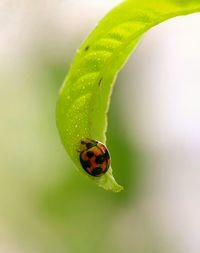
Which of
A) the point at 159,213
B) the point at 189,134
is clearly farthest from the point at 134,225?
the point at 189,134

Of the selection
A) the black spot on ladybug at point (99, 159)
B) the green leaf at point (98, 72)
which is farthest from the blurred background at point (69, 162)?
the green leaf at point (98, 72)

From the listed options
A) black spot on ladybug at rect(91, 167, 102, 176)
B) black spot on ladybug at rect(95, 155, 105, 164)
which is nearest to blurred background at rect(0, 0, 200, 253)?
black spot on ladybug at rect(95, 155, 105, 164)

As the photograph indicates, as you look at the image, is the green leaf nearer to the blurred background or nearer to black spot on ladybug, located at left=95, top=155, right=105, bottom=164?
black spot on ladybug, located at left=95, top=155, right=105, bottom=164

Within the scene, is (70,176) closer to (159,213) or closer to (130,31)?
(159,213)

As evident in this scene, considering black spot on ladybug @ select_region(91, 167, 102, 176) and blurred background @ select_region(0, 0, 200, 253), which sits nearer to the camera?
black spot on ladybug @ select_region(91, 167, 102, 176)

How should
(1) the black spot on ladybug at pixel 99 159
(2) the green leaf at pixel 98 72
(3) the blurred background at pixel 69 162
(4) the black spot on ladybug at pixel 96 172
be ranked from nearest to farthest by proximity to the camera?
1. (2) the green leaf at pixel 98 72
2. (4) the black spot on ladybug at pixel 96 172
3. (1) the black spot on ladybug at pixel 99 159
4. (3) the blurred background at pixel 69 162

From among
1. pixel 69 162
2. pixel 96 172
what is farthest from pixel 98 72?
pixel 69 162

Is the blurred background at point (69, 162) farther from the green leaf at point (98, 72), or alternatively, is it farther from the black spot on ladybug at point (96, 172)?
the green leaf at point (98, 72)

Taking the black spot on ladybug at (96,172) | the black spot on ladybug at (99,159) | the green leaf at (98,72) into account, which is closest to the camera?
the green leaf at (98,72)
